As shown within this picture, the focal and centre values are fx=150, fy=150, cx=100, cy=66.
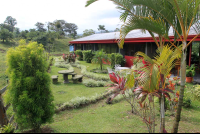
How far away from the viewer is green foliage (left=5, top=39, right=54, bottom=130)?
320cm

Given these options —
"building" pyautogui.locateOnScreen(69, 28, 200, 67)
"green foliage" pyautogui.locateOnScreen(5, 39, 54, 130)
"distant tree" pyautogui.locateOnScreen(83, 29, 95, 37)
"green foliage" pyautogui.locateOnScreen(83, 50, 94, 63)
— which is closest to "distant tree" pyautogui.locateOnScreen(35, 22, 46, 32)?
"distant tree" pyautogui.locateOnScreen(83, 29, 95, 37)

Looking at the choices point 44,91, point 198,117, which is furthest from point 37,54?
point 198,117

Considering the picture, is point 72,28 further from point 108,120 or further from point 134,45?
point 108,120

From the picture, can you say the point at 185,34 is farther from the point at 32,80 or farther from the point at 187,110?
the point at 32,80

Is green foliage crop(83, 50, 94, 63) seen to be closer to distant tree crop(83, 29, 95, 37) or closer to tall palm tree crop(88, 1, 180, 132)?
tall palm tree crop(88, 1, 180, 132)

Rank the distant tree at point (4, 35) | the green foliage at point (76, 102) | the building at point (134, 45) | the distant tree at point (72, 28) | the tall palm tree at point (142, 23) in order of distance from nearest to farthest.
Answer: the tall palm tree at point (142, 23) < the green foliage at point (76, 102) < the building at point (134, 45) < the distant tree at point (4, 35) < the distant tree at point (72, 28)

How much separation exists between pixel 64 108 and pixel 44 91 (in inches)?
78.0

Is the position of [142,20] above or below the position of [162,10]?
below

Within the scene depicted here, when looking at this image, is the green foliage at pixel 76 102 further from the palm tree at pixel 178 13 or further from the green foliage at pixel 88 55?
the green foliage at pixel 88 55

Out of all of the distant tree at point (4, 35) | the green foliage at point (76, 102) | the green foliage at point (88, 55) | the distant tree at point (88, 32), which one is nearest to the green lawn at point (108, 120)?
the green foliage at point (76, 102)

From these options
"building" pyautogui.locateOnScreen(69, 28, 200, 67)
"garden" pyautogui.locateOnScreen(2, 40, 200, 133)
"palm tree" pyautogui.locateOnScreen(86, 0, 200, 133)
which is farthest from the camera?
"building" pyautogui.locateOnScreen(69, 28, 200, 67)

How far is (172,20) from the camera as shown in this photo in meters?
3.24

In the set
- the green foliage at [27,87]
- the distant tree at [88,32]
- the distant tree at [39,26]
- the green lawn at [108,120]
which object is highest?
the distant tree at [39,26]

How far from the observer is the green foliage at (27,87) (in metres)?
3.20
